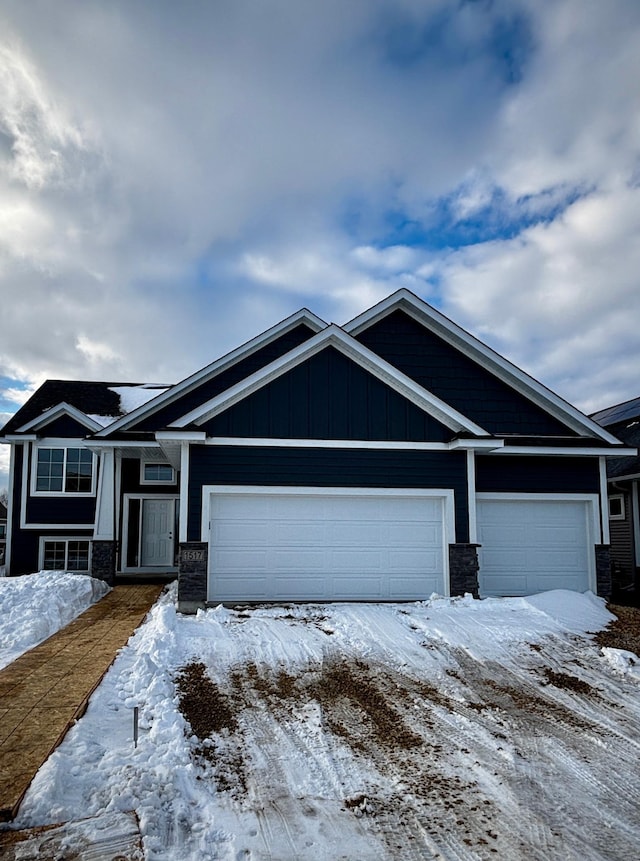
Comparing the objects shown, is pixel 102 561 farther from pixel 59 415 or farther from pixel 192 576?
pixel 59 415

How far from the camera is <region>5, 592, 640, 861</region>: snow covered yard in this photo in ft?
12.0

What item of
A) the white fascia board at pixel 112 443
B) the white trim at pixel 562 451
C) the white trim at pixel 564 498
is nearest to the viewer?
the white trim at pixel 562 451

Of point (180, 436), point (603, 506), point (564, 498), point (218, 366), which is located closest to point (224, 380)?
point (218, 366)

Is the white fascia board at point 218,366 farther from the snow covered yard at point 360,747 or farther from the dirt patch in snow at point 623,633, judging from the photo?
the dirt patch in snow at point 623,633

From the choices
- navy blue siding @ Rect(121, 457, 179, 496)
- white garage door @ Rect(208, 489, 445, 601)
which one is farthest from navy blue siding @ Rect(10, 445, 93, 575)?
white garage door @ Rect(208, 489, 445, 601)

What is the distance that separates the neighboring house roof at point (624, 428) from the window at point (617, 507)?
3.60 ft

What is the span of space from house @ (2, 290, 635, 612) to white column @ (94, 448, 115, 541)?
25 millimetres

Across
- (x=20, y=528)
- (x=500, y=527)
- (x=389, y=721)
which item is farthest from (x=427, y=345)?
(x=20, y=528)

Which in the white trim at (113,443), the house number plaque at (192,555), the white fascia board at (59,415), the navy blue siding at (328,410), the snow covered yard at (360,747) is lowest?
the snow covered yard at (360,747)

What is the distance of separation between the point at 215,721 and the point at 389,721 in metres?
1.67

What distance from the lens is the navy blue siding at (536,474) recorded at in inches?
491

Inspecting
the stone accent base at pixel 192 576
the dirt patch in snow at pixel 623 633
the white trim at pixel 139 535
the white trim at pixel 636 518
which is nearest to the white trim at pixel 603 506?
the dirt patch in snow at pixel 623 633

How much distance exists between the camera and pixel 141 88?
10.1 m

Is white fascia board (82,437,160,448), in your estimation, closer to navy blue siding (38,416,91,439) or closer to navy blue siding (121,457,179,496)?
navy blue siding (121,457,179,496)
